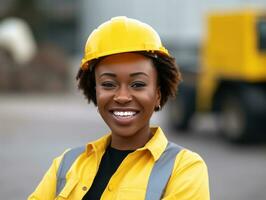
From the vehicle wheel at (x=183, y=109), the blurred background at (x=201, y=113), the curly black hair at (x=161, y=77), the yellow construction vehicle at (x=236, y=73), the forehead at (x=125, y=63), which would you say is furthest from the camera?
the vehicle wheel at (x=183, y=109)

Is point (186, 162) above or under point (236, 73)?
above

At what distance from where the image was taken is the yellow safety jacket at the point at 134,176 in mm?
2543

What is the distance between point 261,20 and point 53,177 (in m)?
8.75

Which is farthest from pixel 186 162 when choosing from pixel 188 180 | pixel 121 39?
pixel 121 39

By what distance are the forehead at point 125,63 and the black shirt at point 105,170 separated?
0.97 ft

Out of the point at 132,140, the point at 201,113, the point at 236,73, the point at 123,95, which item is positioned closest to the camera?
the point at 123,95

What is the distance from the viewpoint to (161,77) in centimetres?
281

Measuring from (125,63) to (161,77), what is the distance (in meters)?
0.22

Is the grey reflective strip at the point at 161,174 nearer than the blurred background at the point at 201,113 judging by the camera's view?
Yes

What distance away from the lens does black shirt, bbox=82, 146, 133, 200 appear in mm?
2635

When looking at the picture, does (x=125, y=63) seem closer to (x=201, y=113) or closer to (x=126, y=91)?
(x=126, y=91)

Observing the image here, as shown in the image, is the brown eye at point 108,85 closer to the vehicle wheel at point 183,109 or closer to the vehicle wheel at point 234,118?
the vehicle wheel at point 234,118

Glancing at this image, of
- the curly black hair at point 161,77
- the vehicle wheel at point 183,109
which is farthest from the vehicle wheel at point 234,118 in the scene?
the curly black hair at point 161,77

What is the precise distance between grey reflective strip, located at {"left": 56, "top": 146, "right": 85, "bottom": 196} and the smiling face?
168 mm
